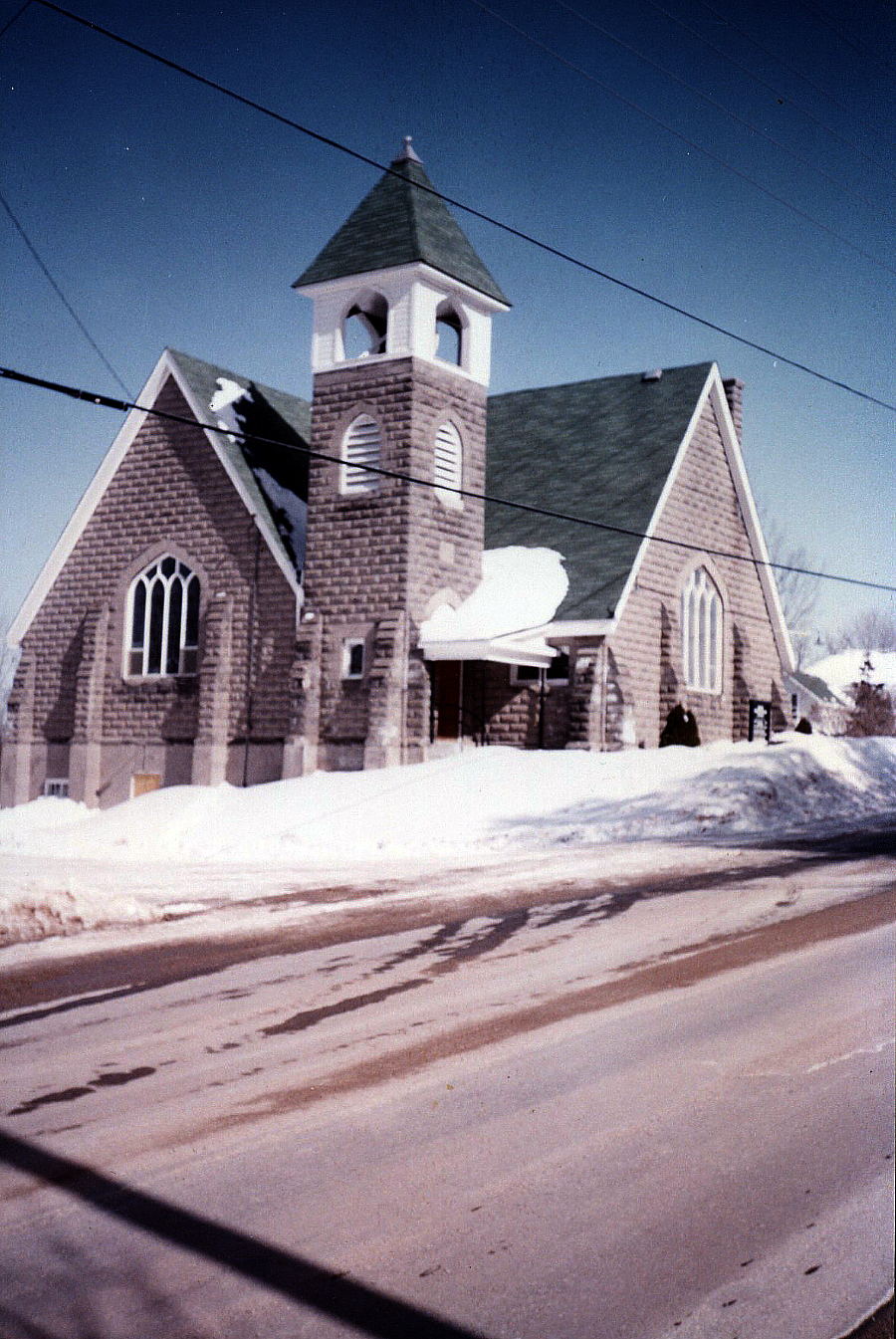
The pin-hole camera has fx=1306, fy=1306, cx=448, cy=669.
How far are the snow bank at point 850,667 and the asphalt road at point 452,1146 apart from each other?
283ft

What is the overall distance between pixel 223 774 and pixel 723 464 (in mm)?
14611

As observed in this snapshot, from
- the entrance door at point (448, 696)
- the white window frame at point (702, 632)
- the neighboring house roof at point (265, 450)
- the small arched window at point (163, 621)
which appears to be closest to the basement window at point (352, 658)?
the entrance door at point (448, 696)

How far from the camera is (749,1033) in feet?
23.2

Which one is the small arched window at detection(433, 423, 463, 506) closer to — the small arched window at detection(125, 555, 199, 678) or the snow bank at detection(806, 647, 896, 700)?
the small arched window at detection(125, 555, 199, 678)

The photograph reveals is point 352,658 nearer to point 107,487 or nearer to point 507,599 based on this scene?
point 507,599

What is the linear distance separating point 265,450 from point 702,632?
37.6 feet

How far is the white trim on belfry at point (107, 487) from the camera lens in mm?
29312

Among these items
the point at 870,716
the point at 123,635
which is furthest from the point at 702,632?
the point at 870,716

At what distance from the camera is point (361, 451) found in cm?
2853

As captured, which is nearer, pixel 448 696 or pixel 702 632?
pixel 448 696

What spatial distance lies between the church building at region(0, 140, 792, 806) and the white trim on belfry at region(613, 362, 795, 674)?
0.28 feet

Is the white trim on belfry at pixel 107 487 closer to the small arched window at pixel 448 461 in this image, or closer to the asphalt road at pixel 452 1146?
the small arched window at pixel 448 461

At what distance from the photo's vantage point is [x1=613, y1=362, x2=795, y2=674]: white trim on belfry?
29.6 m

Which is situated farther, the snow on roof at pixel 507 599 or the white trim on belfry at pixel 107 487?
the white trim on belfry at pixel 107 487
